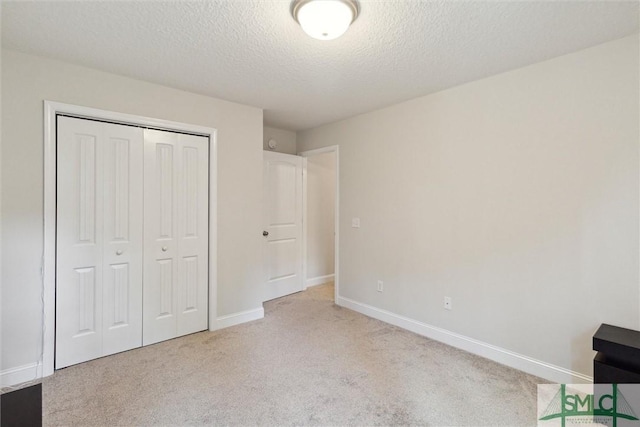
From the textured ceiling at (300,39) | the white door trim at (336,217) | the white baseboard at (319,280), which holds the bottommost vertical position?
the white baseboard at (319,280)

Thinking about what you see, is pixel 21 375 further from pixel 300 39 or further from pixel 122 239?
pixel 300 39

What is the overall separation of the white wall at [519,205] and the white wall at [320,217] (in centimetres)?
139

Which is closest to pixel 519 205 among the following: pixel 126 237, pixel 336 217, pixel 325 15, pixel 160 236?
pixel 325 15

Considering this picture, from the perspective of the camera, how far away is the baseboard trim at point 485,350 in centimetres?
219

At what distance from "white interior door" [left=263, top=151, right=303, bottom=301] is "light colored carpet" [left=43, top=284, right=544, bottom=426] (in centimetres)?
128

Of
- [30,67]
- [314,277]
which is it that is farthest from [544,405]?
[30,67]

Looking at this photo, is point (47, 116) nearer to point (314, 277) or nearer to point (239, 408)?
point (239, 408)

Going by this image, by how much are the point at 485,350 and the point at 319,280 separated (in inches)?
107

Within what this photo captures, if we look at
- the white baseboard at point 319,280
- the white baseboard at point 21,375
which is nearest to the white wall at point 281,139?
the white baseboard at point 319,280

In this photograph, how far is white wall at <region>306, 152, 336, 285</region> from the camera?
4699mm

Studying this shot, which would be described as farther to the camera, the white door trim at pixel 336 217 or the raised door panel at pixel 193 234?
the white door trim at pixel 336 217

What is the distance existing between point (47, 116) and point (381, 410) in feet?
10.1

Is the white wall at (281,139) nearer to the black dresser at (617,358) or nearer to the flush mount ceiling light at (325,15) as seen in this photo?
the flush mount ceiling light at (325,15)

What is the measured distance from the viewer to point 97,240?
2514mm
